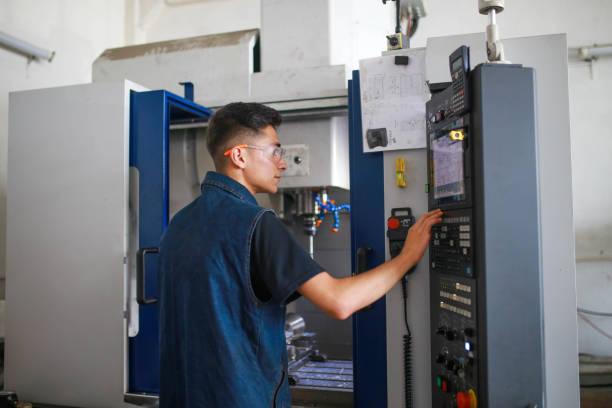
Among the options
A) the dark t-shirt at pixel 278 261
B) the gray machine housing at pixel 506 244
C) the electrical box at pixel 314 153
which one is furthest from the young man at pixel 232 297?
the electrical box at pixel 314 153

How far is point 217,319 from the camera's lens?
104cm

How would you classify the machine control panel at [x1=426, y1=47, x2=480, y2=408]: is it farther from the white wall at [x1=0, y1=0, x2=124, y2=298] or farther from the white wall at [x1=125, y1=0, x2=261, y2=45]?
the white wall at [x1=125, y1=0, x2=261, y2=45]

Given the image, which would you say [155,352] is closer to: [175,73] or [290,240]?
[290,240]

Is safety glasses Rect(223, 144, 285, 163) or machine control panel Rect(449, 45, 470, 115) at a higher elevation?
machine control panel Rect(449, 45, 470, 115)

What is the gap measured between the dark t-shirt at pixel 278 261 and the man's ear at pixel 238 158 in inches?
8.8

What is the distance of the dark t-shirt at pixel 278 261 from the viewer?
1.03 meters

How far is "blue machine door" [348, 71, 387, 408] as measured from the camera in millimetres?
1536

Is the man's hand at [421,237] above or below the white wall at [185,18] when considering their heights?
below

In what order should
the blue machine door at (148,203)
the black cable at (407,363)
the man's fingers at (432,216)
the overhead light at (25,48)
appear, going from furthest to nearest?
the overhead light at (25,48)
the blue machine door at (148,203)
the black cable at (407,363)
the man's fingers at (432,216)

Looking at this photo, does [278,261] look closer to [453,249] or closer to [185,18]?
[453,249]

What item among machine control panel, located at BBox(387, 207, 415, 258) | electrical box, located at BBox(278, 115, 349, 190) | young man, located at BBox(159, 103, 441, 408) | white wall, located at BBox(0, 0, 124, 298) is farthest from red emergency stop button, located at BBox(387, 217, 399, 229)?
white wall, located at BBox(0, 0, 124, 298)

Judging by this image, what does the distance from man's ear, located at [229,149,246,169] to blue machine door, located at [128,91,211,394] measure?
0.59 m

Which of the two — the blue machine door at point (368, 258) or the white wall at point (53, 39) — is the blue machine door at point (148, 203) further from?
the white wall at point (53, 39)

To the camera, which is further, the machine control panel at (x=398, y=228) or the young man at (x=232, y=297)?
the machine control panel at (x=398, y=228)
